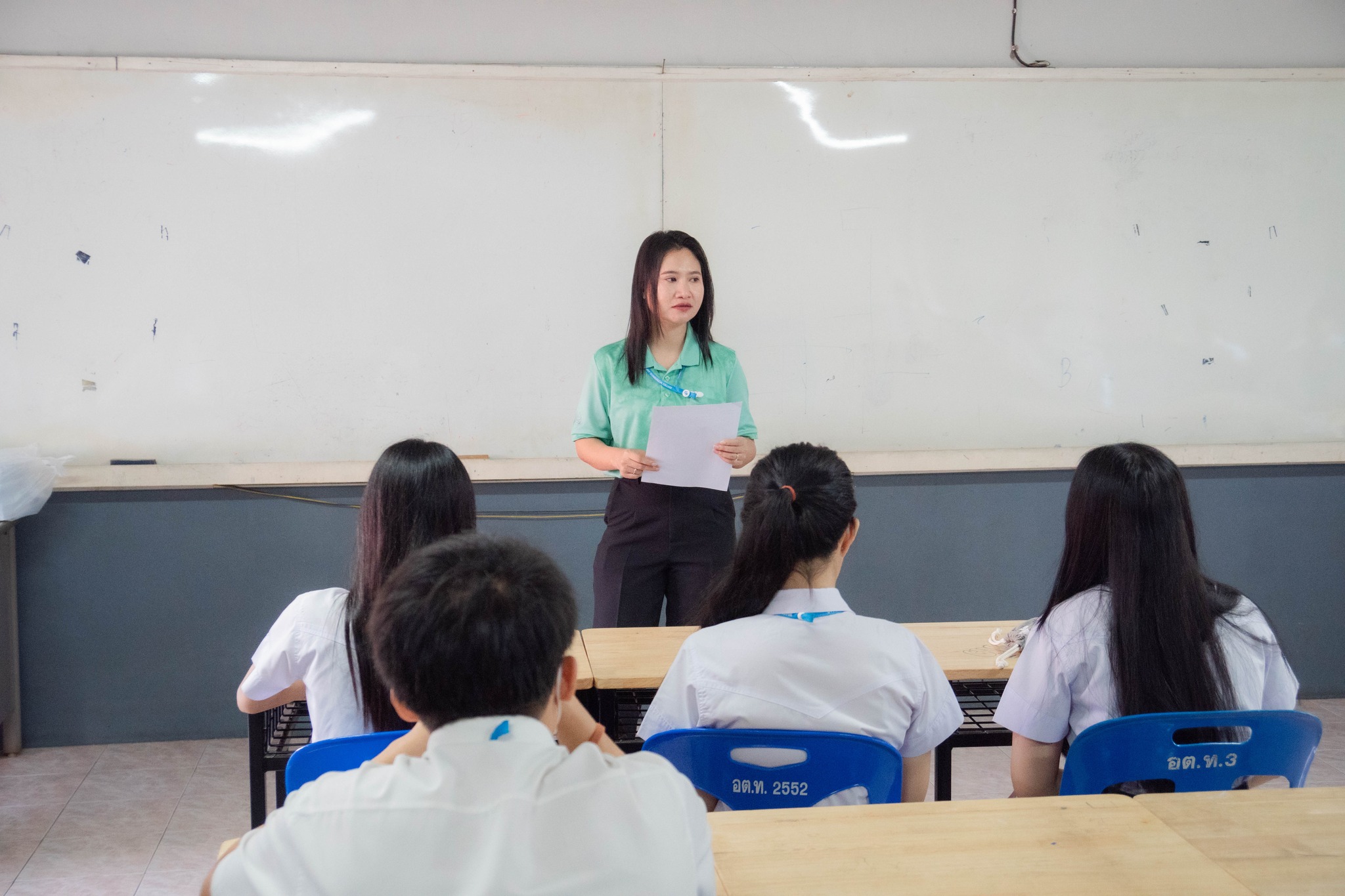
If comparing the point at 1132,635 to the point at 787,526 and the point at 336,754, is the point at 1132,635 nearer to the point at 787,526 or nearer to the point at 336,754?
the point at 787,526

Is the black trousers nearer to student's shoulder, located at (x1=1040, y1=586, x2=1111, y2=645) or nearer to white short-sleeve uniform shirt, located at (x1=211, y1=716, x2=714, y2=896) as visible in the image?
student's shoulder, located at (x1=1040, y1=586, x2=1111, y2=645)

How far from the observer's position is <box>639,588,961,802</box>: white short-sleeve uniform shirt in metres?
1.28

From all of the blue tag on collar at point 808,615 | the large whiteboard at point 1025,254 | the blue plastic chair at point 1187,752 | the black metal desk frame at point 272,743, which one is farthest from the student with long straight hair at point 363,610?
the large whiteboard at point 1025,254

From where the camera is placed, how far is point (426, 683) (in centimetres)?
83

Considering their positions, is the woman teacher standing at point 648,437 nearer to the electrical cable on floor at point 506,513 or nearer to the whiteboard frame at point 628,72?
the electrical cable on floor at point 506,513

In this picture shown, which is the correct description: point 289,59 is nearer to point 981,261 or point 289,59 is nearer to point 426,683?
point 981,261

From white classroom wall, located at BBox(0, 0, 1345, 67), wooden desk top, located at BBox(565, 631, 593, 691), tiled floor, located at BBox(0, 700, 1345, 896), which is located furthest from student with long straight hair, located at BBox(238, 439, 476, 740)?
white classroom wall, located at BBox(0, 0, 1345, 67)

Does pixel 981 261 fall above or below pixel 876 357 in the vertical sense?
above

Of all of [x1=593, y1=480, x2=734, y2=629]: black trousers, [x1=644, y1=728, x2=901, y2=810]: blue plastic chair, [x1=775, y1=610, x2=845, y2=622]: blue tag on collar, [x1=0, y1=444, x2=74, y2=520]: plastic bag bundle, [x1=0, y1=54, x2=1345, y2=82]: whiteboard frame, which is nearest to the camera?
[x1=644, y1=728, x2=901, y2=810]: blue plastic chair

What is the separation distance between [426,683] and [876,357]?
2.60m

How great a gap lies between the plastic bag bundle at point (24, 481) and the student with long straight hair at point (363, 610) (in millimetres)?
1660

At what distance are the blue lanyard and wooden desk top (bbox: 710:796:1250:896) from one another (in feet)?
4.81

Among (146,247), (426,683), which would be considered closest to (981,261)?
(146,247)

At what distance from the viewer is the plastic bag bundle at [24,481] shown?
2.72 meters
